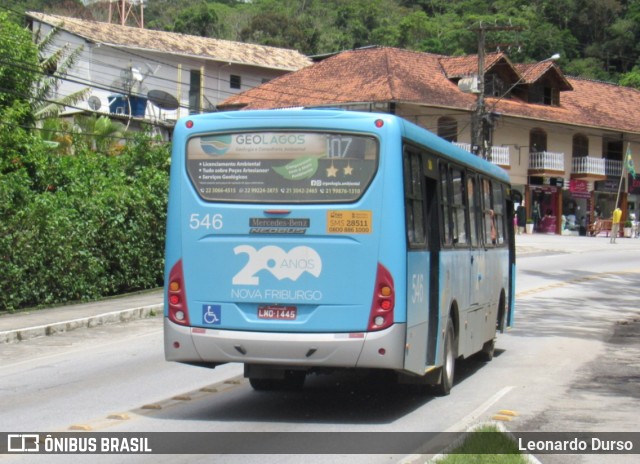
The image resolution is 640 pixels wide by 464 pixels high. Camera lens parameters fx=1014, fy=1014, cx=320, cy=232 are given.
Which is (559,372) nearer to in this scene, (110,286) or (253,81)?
(110,286)

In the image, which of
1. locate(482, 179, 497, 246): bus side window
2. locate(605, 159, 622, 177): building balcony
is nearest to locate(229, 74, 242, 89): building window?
locate(605, 159, 622, 177): building balcony

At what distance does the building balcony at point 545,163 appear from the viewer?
5925 centimetres

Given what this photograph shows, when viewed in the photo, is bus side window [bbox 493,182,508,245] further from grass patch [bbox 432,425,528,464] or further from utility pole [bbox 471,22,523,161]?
utility pole [bbox 471,22,523,161]

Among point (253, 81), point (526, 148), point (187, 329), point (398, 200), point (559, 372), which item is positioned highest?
point (253, 81)

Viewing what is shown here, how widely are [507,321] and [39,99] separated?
23.4 meters

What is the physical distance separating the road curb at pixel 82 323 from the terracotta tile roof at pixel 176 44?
42512 mm

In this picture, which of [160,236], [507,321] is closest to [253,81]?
[160,236]

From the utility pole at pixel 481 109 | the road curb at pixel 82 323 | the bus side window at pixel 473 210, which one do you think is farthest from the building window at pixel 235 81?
the bus side window at pixel 473 210

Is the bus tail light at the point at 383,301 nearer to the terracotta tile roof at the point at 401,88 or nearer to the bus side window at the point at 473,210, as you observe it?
the bus side window at the point at 473,210

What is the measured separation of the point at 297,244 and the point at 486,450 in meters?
2.85

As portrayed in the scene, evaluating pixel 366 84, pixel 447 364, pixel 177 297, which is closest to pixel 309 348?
pixel 177 297

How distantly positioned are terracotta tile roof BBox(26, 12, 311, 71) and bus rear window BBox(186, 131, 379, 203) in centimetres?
5190

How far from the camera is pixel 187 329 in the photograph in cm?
985

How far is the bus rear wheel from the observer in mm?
11328
